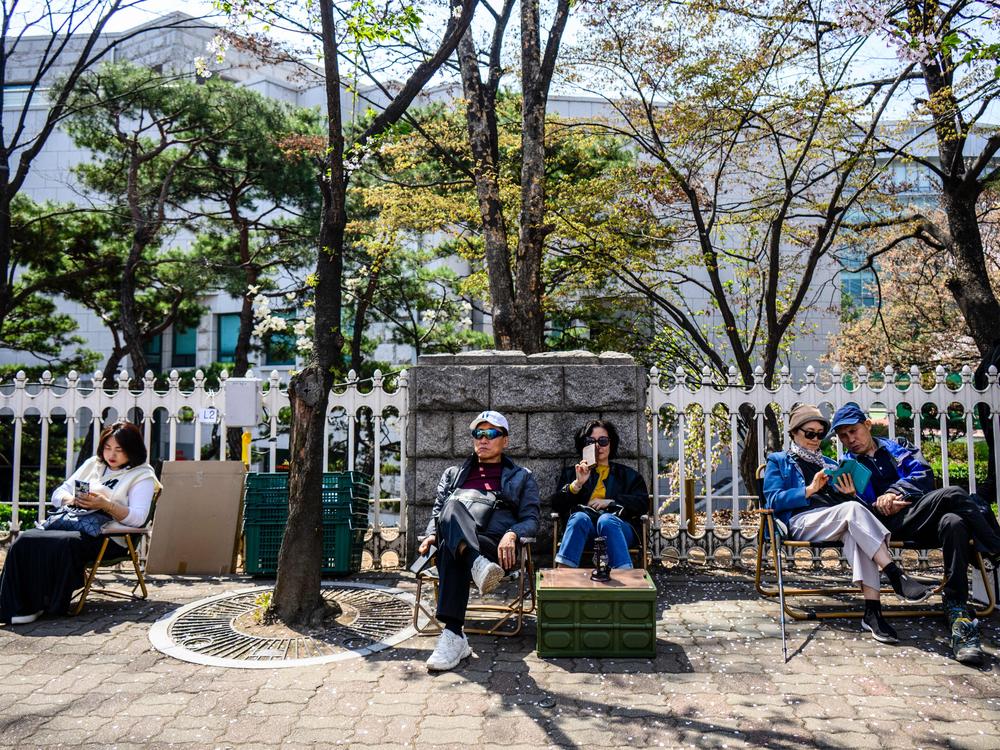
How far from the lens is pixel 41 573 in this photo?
5.38m

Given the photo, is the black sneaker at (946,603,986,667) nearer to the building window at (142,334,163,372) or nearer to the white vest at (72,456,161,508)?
the white vest at (72,456,161,508)

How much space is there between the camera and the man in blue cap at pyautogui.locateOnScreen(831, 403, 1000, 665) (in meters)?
4.62

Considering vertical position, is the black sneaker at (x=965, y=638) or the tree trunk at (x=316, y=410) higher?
the tree trunk at (x=316, y=410)

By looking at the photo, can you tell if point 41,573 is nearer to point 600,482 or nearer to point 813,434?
point 600,482

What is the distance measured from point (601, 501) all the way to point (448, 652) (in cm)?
169

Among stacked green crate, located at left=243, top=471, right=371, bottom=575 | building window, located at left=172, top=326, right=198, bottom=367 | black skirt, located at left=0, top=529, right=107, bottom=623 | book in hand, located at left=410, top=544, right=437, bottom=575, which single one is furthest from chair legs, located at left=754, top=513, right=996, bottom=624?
building window, located at left=172, top=326, right=198, bottom=367

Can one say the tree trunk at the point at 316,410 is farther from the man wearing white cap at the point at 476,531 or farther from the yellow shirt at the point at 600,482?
the yellow shirt at the point at 600,482

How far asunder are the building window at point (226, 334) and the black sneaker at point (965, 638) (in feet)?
89.1

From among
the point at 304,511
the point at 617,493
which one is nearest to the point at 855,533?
the point at 617,493

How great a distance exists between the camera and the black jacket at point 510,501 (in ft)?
16.7

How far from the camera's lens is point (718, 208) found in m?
12.2

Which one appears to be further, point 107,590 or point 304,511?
Answer: point 107,590

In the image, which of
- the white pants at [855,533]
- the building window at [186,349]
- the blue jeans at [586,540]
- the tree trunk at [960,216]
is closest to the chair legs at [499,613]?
the blue jeans at [586,540]

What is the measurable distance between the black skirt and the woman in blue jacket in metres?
4.80
